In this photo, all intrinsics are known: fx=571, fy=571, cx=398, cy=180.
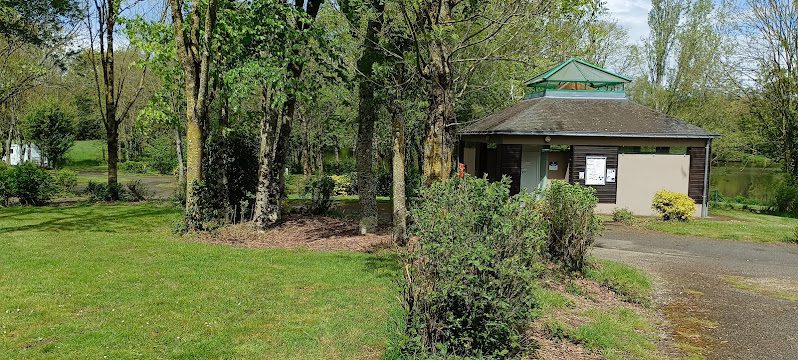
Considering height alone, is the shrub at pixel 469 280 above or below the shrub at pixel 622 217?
above

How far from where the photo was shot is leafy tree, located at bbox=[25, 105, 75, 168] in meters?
36.5

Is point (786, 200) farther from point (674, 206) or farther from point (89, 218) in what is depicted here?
point (89, 218)

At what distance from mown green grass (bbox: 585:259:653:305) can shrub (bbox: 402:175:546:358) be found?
10.7 feet

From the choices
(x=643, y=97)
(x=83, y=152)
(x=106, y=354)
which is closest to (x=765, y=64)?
(x=643, y=97)

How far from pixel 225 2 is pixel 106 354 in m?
8.34

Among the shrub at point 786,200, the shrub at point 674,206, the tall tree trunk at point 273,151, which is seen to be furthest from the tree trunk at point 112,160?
the shrub at point 786,200

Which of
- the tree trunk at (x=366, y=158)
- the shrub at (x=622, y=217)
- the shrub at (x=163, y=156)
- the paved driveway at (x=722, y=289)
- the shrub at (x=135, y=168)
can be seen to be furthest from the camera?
the shrub at (x=135, y=168)

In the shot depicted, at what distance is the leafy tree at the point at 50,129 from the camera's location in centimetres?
3653

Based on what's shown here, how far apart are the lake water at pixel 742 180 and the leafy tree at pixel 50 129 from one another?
131 ft

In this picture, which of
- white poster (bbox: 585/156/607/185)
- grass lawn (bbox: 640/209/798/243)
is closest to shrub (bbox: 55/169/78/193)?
white poster (bbox: 585/156/607/185)

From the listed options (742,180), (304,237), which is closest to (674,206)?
(304,237)

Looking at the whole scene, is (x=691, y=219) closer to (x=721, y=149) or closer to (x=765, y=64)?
(x=765, y=64)

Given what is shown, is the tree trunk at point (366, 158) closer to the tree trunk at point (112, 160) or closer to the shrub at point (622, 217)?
the shrub at point (622, 217)

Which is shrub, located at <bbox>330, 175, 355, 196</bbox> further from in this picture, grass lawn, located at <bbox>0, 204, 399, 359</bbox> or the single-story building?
grass lawn, located at <bbox>0, 204, 399, 359</bbox>
